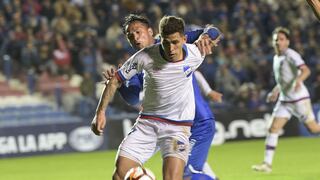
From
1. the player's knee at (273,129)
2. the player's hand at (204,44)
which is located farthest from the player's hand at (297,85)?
the player's hand at (204,44)

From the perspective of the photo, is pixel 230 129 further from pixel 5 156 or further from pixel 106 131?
pixel 5 156

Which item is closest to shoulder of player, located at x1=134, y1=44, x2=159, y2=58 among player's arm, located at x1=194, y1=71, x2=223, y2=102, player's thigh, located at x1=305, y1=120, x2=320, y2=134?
player's arm, located at x1=194, y1=71, x2=223, y2=102

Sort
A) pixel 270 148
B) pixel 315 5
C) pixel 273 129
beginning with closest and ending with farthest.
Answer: pixel 315 5 < pixel 270 148 < pixel 273 129

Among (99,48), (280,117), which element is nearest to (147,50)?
(280,117)

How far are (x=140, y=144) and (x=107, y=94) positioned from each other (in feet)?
1.93

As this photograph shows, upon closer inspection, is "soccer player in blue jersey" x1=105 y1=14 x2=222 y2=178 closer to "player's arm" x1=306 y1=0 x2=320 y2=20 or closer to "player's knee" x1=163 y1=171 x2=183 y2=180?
"player's knee" x1=163 y1=171 x2=183 y2=180

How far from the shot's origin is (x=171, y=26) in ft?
22.4

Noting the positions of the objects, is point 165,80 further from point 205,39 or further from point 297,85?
point 297,85

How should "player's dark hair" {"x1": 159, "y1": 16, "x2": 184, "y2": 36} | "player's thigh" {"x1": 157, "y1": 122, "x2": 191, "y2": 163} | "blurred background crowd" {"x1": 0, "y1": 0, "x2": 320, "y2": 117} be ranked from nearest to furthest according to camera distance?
"player's dark hair" {"x1": 159, "y1": 16, "x2": 184, "y2": 36}, "player's thigh" {"x1": 157, "y1": 122, "x2": 191, "y2": 163}, "blurred background crowd" {"x1": 0, "y1": 0, "x2": 320, "y2": 117}

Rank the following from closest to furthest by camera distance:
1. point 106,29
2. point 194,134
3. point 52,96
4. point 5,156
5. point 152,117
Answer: point 152,117, point 194,134, point 5,156, point 52,96, point 106,29

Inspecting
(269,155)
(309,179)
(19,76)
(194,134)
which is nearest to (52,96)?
(19,76)

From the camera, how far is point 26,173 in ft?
44.3

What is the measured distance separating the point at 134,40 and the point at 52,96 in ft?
37.6

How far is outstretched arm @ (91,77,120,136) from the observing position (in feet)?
22.6
